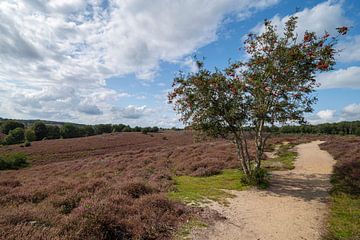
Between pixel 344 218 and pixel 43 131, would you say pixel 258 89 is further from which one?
pixel 43 131

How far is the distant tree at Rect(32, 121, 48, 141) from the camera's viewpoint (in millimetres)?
78150

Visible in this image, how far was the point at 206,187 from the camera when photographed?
1276 centimetres

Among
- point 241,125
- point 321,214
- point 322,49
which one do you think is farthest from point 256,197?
point 322,49

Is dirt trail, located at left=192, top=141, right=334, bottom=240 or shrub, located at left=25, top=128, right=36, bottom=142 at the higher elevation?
shrub, located at left=25, top=128, right=36, bottom=142

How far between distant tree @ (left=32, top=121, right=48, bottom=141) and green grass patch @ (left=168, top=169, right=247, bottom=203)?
78081mm

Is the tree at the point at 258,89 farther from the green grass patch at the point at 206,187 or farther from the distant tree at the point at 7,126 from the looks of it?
the distant tree at the point at 7,126

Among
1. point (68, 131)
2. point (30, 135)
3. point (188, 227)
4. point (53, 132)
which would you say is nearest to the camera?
point (188, 227)

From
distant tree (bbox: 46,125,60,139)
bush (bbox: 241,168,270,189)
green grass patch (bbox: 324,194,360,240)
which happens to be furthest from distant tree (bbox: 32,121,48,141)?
green grass patch (bbox: 324,194,360,240)

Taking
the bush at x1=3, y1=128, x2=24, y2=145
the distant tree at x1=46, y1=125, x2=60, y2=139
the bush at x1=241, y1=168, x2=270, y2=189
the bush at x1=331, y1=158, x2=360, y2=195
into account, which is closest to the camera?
the bush at x1=331, y1=158, x2=360, y2=195

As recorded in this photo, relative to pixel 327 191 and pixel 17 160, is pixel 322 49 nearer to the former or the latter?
pixel 327 191

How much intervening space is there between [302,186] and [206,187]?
16.7ft

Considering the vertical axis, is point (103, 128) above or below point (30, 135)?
above

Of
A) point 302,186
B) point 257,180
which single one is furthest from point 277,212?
point 302,186

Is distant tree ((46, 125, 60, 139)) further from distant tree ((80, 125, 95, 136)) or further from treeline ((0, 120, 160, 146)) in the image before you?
distant tree ((80, 125, 95, 136))
